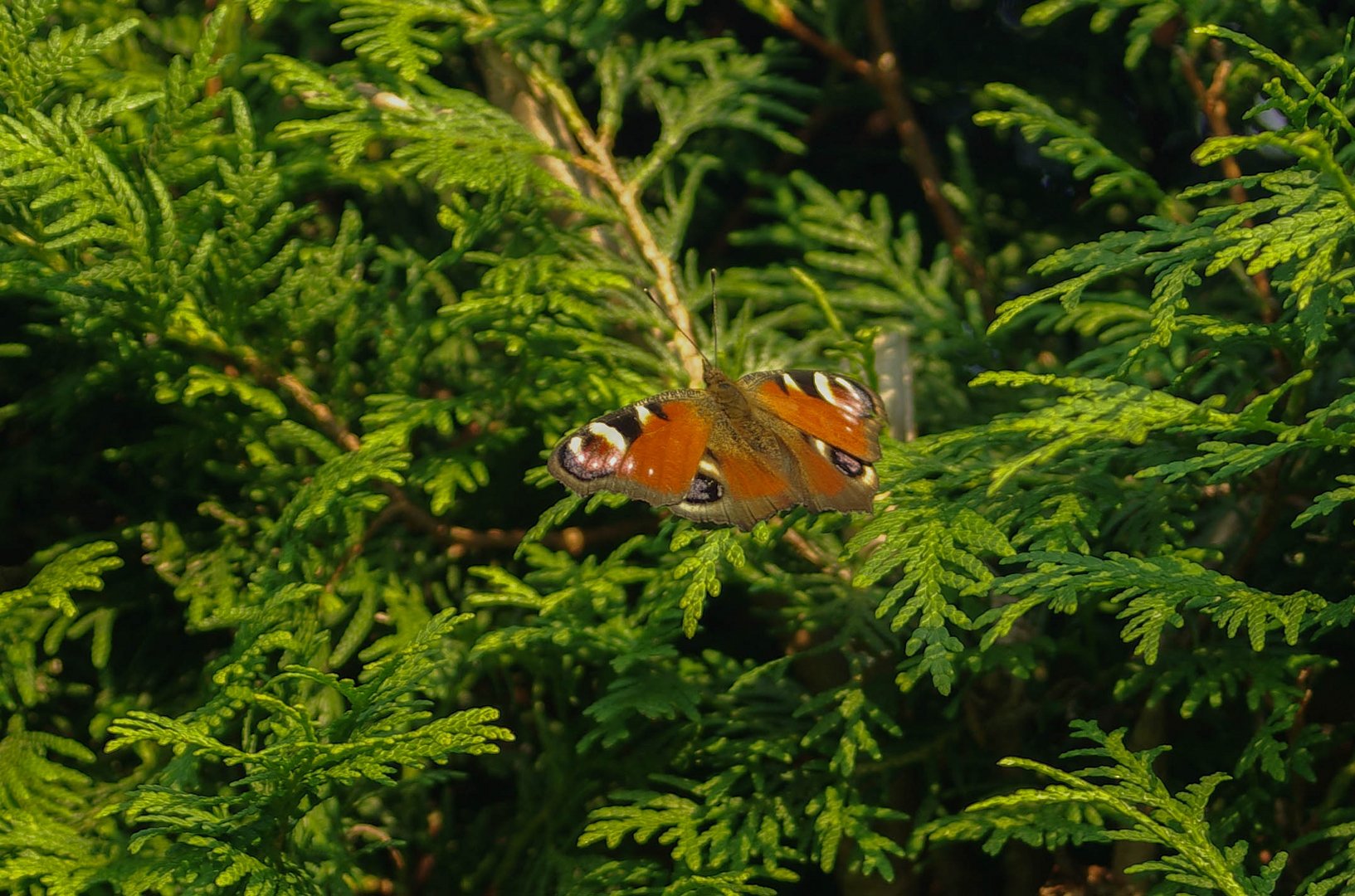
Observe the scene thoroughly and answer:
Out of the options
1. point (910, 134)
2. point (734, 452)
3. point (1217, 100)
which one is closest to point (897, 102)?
point (910, 134)

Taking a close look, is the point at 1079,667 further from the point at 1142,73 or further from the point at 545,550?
the point at 1142,73

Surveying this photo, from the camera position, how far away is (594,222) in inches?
87.3

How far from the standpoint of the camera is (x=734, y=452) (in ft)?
5.88

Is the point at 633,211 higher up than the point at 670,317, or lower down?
higher up

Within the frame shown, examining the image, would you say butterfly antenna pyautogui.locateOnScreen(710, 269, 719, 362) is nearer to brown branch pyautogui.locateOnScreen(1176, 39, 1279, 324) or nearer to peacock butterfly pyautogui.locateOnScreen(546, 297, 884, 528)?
peacock butterfly pyautogui.locateOnScreen(546, 297, 884, 528)

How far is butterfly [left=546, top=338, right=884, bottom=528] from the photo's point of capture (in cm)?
172

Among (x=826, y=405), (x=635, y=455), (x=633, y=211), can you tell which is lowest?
(x=826, y=405)

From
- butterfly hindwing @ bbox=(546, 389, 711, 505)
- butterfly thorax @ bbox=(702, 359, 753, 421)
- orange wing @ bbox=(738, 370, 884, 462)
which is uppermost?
butterfly hindwing @ bbox=(546, 389, 711, 505)

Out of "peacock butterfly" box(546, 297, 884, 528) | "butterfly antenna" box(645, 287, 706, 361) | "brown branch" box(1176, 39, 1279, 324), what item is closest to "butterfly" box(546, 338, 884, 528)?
"peacock butterfly" box(546, 297, 884, 528)

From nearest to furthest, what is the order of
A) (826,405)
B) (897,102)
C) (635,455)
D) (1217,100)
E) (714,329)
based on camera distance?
1. (635,455)
2. (826,405)
3. (714,329)
4. (1217,100)
5. (897,102)

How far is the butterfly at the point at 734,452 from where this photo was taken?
172 centimetres

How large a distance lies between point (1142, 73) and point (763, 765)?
161cm

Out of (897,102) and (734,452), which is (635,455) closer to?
(734,452)

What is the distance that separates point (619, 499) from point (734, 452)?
0.17 m
